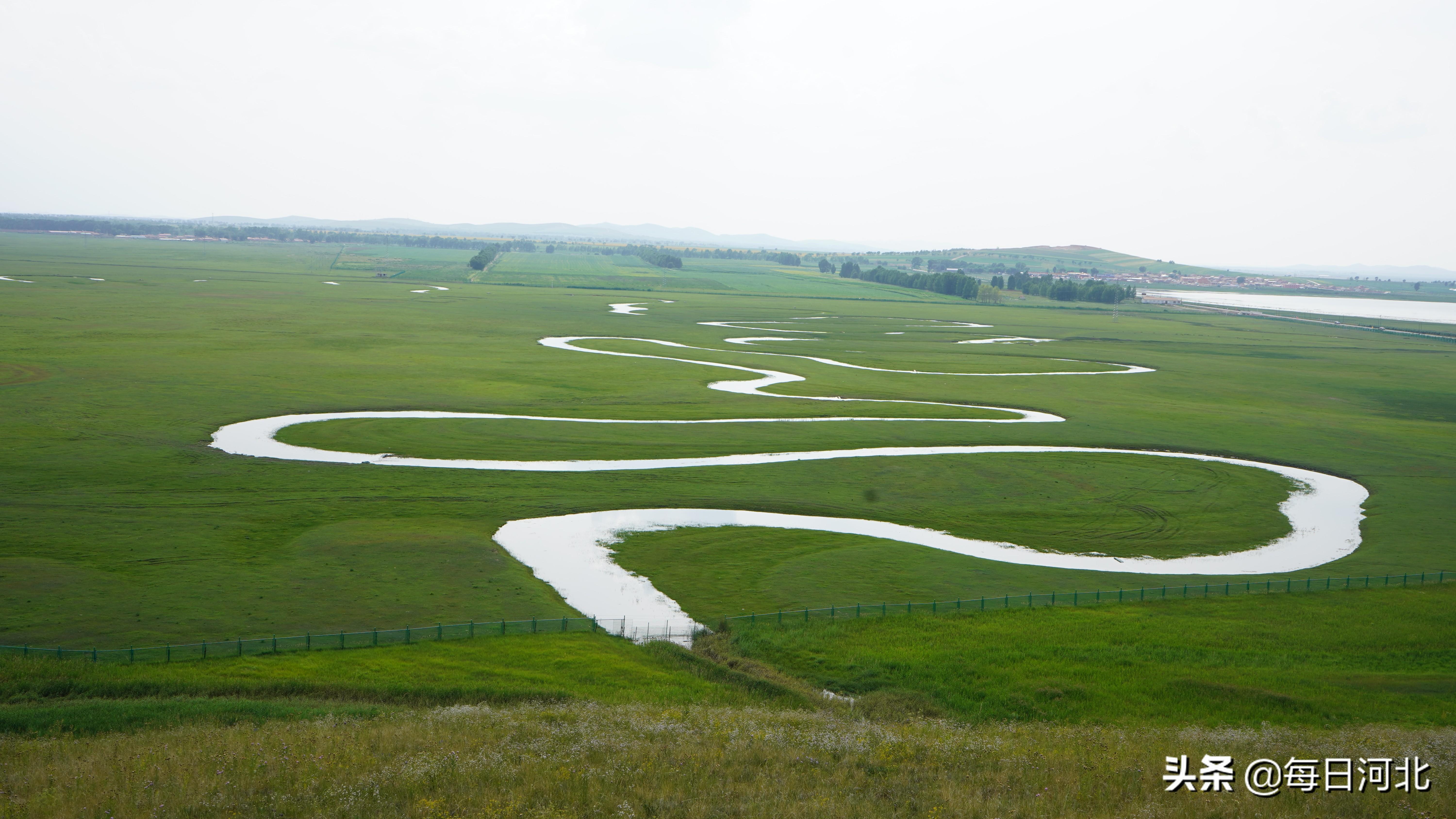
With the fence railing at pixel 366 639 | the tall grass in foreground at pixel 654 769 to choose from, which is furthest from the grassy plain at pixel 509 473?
the tall grass in foreground at pixel 654 769

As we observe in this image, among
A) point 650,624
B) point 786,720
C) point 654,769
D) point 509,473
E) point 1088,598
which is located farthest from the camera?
→ point 509,473

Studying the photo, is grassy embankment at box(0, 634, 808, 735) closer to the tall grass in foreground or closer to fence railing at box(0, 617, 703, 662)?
fence railing at box(0, 617, 703, 662)

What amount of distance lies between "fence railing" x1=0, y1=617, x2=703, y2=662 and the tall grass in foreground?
576 cm

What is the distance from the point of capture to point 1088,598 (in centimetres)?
3453

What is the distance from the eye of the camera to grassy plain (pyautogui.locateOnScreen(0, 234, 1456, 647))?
109 ft

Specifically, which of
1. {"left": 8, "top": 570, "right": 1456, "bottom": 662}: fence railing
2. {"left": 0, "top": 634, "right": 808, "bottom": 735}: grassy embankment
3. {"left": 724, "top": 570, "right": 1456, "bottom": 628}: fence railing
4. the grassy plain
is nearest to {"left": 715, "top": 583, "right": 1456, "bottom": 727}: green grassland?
{"left": 724, "top": 570, "right": 1456, "bottom": 628}: fence railing

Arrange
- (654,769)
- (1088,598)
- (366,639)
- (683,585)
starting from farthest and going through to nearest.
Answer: (683,585)
(1088,598)
(366,639)
(654,769)

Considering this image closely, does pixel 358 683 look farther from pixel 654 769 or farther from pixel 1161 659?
pixel 1161 659

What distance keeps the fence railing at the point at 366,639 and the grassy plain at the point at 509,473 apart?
1.03 m

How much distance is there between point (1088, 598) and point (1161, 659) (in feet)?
18.4

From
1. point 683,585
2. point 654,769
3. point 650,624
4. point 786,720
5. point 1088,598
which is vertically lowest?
point 650,624

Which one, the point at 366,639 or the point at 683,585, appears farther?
the point at 683,585

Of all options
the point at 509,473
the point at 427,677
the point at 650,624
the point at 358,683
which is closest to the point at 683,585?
the point at 650,624

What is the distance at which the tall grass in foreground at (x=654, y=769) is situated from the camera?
1755 cm
